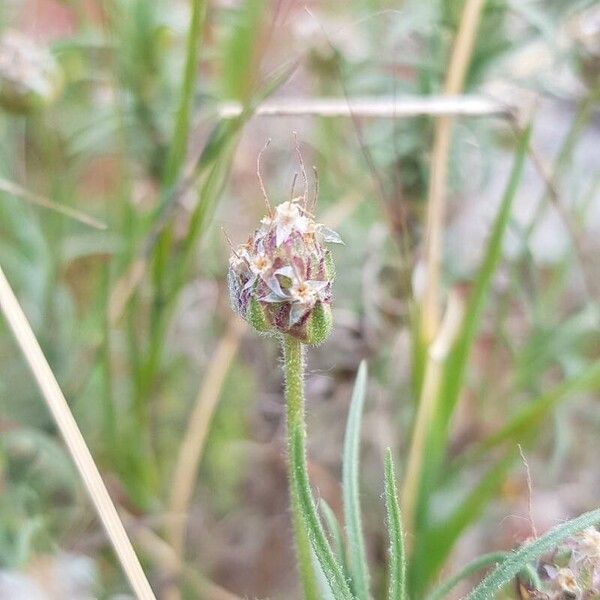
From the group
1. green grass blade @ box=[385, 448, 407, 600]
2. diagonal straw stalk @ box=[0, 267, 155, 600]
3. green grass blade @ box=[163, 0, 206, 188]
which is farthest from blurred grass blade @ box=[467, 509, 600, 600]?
green grass blade @ box=[163, 0, 206, 188]

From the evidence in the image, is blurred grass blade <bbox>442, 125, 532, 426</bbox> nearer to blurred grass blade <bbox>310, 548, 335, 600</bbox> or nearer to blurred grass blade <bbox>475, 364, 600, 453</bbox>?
blurred grass blade <bbox>475, 364, 600, 453</bbox>

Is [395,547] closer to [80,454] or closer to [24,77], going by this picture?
[80,454]

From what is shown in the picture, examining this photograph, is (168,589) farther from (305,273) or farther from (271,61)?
(271,61)

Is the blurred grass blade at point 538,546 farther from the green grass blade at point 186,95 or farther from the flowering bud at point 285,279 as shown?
the green grass blade at point 186,95

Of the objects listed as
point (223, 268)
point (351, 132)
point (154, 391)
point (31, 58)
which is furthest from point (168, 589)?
point (351, 132)

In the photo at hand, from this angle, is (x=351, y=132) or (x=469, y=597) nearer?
(x=469, y=597)

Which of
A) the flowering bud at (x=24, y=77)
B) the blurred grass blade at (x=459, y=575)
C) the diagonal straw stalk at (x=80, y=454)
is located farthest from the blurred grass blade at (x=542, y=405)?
the flowering bud at (x=24, y=77)
